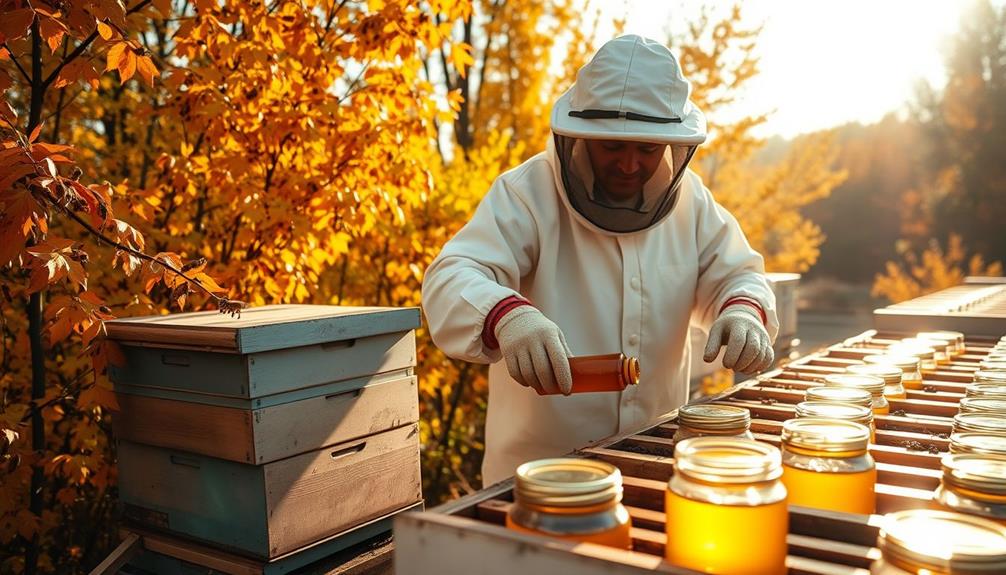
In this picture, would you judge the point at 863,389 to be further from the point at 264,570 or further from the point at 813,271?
the point at 813,271

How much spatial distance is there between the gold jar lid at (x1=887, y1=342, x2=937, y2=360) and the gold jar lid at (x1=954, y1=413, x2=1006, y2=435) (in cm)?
81

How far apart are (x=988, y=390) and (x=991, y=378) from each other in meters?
0.22

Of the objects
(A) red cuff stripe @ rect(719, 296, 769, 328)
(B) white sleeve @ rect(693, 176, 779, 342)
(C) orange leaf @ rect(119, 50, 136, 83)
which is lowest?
(A) red cuff stripe @ rect(719, 296, 769, 328)

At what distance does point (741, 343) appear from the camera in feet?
6.91

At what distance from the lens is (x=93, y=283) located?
3670 mm

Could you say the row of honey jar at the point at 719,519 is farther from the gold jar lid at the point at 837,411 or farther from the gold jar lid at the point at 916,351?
the gold jar lid at the point at 916,351

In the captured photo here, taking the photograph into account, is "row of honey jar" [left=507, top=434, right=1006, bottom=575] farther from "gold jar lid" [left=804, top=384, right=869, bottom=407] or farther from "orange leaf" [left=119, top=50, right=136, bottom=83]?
"orange leaf" [left=119, top=50, right=136, bottom=83]

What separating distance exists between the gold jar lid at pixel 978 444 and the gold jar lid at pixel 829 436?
16 cm

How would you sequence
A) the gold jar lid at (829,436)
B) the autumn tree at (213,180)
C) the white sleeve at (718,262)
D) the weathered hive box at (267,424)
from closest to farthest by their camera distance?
the gold jar lid at (829,436), the weathered hive box at (267,424), the white sleeve at (718,262), the autumn tree at (213,180)

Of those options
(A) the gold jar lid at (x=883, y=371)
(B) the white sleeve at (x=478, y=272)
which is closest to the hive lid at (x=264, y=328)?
(B) the white sleeve at (x=478, y=272)

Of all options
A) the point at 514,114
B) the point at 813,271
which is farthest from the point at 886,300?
the point at 514,114

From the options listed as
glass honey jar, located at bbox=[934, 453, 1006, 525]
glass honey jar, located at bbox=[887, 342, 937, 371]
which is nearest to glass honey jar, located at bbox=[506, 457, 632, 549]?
glass honey jar, located at bbox=[934, 453, 1006, 525]

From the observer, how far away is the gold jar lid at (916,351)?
7.57 ft

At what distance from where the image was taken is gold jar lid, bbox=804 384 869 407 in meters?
1.58
